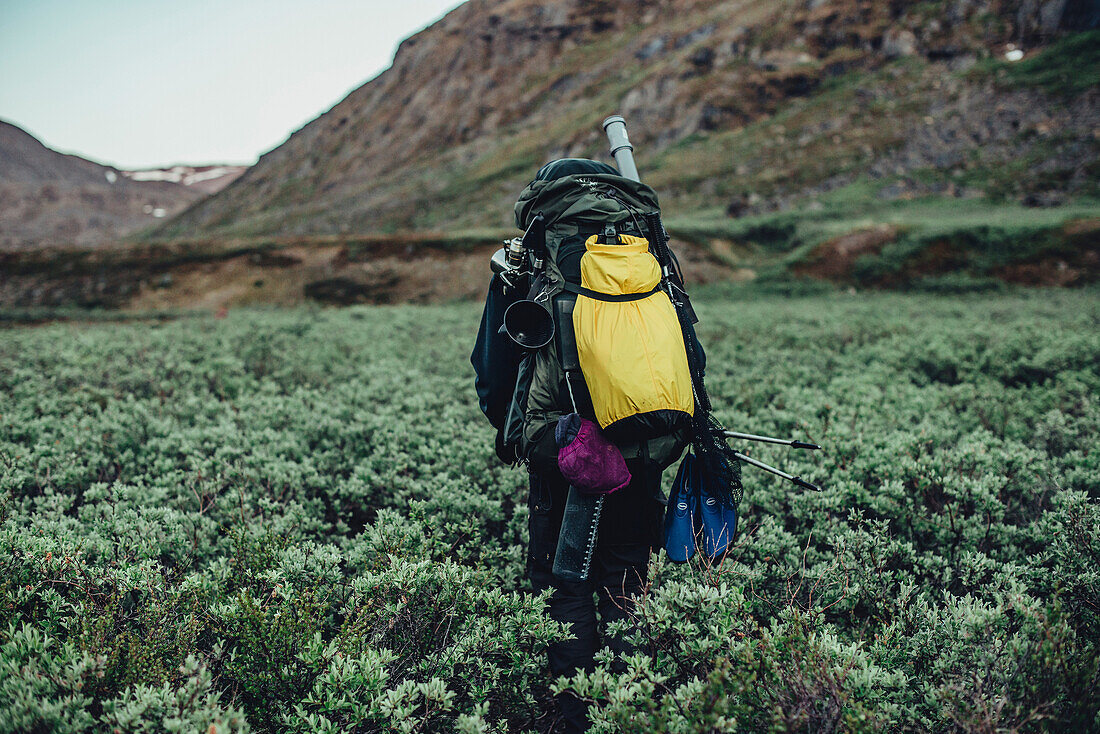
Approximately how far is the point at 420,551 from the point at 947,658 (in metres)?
2.45

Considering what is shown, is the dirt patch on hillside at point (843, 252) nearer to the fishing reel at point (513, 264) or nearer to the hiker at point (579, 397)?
the hiker at point (579, 397)

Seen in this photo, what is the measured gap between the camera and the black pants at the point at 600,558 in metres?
2.58

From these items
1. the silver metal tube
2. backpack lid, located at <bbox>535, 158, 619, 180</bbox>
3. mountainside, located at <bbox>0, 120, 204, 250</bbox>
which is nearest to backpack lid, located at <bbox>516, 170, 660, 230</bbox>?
backpack lid, located at <bbox>535, 158, 619, 180</bbox>

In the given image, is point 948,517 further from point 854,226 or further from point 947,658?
point 854,226

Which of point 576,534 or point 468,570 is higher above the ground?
point 576,534

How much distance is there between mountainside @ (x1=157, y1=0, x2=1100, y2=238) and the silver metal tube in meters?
32.0

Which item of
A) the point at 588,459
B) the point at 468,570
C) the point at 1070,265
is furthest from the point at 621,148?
the point at 1070,265

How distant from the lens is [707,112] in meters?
47.0

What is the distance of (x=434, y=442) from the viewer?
457 centimetres

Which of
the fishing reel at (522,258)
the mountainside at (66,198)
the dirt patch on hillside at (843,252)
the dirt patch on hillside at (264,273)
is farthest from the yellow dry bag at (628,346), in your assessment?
the mountainside at (66,198)

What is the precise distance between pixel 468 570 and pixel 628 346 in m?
1.43

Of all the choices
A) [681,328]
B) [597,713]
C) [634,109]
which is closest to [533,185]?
[681,328]

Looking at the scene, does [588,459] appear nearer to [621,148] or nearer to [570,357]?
[570,357]

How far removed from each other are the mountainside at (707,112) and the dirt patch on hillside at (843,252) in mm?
10526
